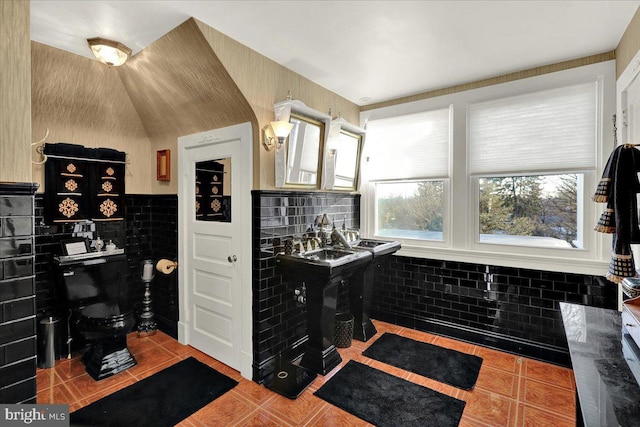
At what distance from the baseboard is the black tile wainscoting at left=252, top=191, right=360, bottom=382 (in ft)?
4.13

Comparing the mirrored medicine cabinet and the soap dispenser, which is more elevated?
the mirrored medicine cabinet

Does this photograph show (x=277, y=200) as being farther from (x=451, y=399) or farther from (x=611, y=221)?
(x=611, y=221)

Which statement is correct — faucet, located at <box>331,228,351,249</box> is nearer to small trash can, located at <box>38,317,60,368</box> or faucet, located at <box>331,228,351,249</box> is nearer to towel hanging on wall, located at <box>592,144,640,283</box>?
towel hanging on wall, located at <box>592,144,640,283</box>

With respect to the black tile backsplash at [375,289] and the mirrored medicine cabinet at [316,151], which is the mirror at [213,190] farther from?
the mirrored medicine cabinet at [316,151]

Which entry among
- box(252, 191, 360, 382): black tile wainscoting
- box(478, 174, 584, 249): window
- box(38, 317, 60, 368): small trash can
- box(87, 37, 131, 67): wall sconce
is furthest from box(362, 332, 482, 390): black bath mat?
box(87, 37, 131, 67): wall sconce

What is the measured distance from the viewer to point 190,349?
3027 millimetres

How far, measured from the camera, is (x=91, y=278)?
2.79 metres

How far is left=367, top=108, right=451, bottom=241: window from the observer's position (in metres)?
3.35

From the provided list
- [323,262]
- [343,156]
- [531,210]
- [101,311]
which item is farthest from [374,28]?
[101,311]

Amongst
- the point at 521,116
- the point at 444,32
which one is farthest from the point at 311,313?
the point at 521,116

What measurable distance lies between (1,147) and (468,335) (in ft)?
12.5

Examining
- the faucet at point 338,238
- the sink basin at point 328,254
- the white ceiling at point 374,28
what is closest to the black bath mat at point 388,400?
the sink basin at point 328,254

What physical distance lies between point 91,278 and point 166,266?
2.07 ft

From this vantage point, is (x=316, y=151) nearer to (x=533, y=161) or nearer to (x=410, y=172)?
(x=410, y=172)
